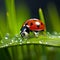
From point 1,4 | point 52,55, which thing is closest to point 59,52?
point 52,55

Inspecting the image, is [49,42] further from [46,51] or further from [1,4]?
[1,4]

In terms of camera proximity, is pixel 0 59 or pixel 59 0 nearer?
pixel 0 59

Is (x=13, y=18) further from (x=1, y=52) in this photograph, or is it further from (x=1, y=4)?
(x=1, y=4)

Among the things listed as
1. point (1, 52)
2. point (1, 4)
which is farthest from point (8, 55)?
point (1, 4)

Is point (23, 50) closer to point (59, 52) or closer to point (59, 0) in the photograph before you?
point (59, 52)

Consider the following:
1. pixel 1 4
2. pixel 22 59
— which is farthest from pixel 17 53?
pixel 1 4

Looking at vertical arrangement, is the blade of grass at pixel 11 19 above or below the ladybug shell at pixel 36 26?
above

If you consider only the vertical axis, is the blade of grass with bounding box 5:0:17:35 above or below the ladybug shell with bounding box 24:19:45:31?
above

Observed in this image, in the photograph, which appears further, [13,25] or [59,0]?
[59,0]
